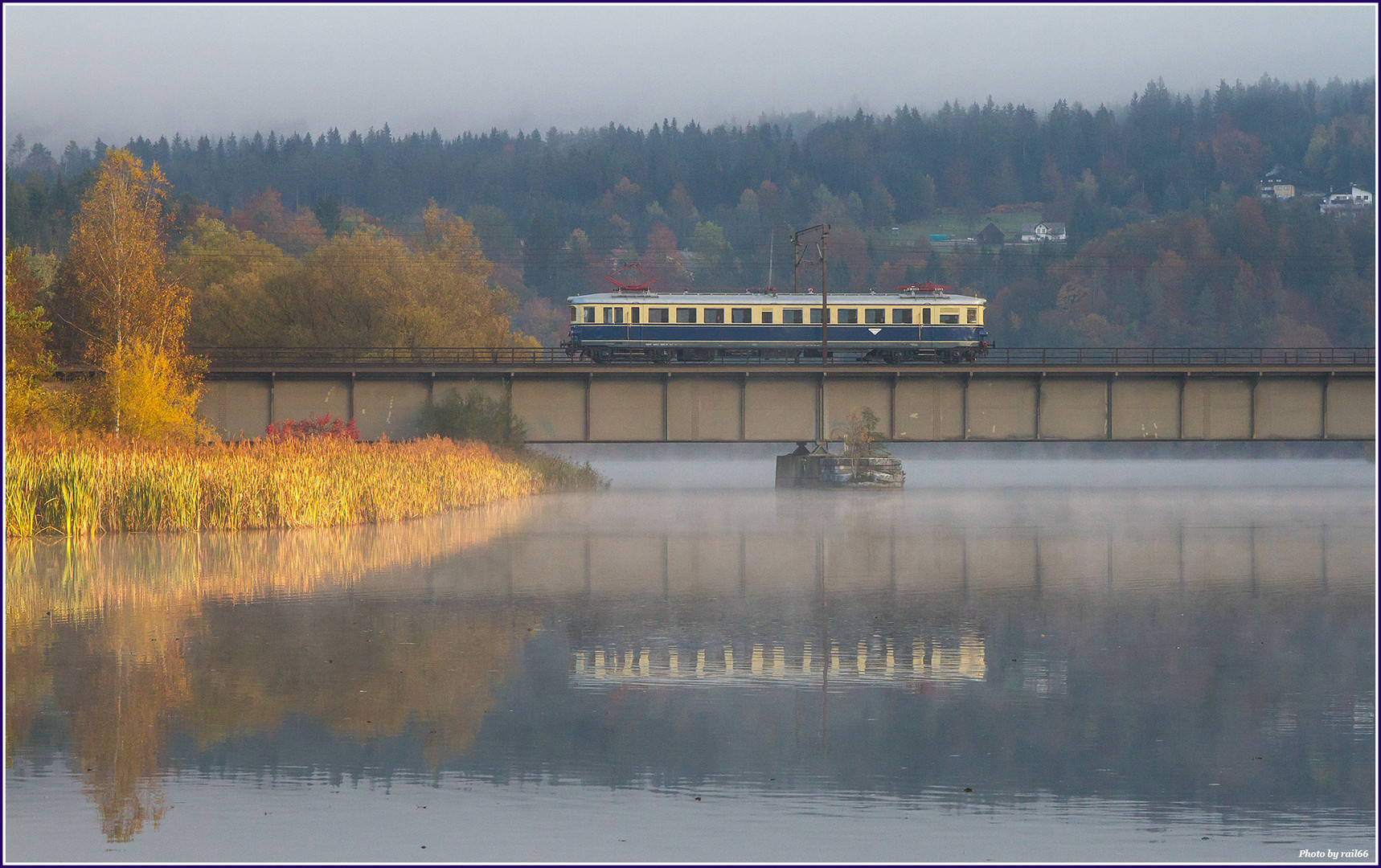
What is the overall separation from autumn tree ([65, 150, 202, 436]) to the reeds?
5.16 metres

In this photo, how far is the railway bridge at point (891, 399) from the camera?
64.0m

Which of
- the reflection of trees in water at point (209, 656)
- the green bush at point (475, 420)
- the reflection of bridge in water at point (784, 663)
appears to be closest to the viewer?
the reflection of trees in water at point (209, 656)

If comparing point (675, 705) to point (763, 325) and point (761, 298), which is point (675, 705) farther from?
point (761, 298)

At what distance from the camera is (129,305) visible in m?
52.1

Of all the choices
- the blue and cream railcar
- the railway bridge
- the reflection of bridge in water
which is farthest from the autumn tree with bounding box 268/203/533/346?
the reflection of bridge in water

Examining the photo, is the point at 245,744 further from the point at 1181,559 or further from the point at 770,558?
the point at 1181,559

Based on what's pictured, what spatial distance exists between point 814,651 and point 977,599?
7217 mm

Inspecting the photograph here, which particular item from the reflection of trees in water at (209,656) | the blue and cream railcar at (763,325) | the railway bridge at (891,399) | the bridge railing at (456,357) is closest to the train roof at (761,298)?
the blue and cream railcar at (763,325)

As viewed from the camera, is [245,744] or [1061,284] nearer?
[245,744]

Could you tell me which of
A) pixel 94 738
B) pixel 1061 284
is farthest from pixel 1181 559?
pixel 1061 284

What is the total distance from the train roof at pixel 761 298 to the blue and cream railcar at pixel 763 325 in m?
0.04

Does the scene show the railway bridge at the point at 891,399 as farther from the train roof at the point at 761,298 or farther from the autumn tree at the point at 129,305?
the autumn tree at the point at 129,305

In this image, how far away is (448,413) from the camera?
2489 inches

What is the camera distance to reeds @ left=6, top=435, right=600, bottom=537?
115ft
